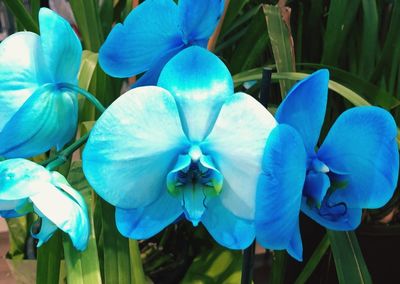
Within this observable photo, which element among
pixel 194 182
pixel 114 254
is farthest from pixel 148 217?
pixel 114 254

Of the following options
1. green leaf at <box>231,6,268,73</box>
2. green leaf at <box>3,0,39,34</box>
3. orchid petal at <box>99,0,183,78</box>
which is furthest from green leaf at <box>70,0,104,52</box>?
orchid petal at <box>99,0,183,78</box>

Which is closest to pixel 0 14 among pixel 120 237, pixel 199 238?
pixel 199 238

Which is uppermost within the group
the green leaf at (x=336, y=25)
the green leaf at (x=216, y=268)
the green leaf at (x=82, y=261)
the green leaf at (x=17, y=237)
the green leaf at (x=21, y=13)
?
the green leaf at (x=21, y=13)

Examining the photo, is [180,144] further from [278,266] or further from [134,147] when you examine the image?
[278,266]

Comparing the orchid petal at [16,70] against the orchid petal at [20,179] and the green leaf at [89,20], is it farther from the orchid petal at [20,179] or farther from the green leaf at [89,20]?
the green leaf at [89,20]

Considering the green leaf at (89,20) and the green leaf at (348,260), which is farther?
the green leaf at (89,20)

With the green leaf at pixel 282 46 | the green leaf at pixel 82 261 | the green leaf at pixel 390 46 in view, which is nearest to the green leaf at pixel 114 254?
the green leaf at pixel 82 261

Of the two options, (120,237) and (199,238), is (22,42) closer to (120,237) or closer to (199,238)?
(120,237)

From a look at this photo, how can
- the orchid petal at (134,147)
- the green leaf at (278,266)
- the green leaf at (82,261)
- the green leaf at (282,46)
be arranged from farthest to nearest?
the green leaf at (278,266) → the green leaf at (282,46) → the green leaf at (82,261) → the orchid petal at (134,147)
